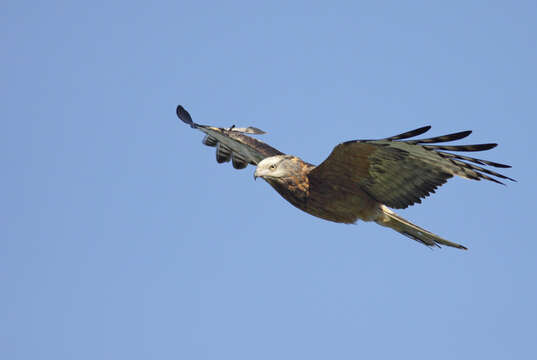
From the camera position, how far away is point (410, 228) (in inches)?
353

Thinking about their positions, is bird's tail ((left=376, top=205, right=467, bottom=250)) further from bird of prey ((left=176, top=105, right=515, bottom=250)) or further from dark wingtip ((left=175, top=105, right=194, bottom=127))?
dark wingtip ((left=175, top=105, right=194, bottom=127))

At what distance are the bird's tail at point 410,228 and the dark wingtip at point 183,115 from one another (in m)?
3.26

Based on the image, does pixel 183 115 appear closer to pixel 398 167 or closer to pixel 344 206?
pixel 344 206

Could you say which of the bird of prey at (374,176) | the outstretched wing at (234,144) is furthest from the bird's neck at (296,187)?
the outstretched wing at (234,144)

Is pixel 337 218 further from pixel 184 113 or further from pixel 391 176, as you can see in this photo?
pixel 184 113

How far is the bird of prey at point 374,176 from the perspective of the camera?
25.8 feet

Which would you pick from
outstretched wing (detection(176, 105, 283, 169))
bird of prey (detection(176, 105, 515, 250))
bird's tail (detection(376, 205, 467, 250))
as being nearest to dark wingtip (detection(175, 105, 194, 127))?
outstretched wing (detection(176, 105, 283, 169))

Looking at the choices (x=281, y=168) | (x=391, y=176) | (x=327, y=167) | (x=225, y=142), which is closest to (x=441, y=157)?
(x=391, y=176)

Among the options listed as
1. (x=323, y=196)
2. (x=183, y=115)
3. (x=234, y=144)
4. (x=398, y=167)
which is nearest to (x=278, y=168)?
(x=323, y=196)

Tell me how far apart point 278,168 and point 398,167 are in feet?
4.34

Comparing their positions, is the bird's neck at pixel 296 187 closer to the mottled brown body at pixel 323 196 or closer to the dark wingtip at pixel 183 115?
the mottled brown body at pixel 323 196

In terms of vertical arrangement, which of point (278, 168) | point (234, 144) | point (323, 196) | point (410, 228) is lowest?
point (410, 228)

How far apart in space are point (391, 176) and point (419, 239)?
1.08 m

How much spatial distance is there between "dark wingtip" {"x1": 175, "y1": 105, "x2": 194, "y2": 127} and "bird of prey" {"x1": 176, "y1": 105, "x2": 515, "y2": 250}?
7.94 ft
